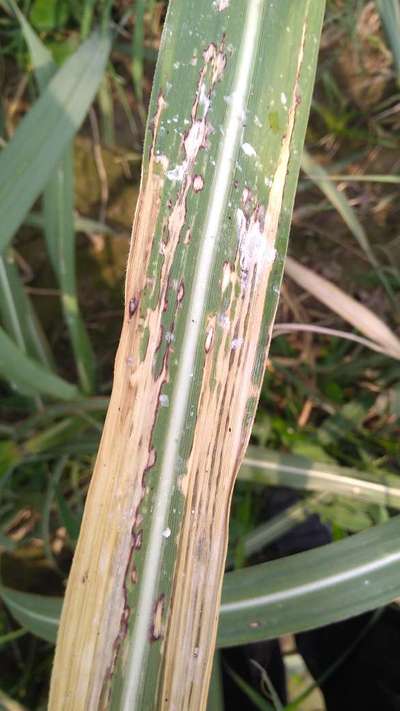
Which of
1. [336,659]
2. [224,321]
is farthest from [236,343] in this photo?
[336,659]

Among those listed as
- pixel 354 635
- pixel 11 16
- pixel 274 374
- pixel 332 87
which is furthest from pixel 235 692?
pixel 11 16

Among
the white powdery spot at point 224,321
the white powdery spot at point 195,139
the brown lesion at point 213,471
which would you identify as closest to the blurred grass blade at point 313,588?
the brown lesion at point 213,471

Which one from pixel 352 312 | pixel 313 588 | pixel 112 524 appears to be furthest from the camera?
pixel 352 312

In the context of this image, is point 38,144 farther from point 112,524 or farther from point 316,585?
point 316,585

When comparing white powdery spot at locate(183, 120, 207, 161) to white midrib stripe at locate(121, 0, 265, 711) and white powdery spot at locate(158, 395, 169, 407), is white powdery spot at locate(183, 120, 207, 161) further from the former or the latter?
white powdery spot at locate(158, 395, 169, 407)

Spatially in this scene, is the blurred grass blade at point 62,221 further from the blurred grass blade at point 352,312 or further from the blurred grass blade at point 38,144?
the blurred grass blade at point 352,312
